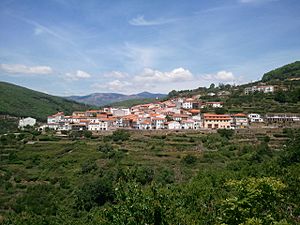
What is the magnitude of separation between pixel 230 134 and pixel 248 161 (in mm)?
14346

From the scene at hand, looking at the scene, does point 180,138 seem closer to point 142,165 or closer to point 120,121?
point 142,165

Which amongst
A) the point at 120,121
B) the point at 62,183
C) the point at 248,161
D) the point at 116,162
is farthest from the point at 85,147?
the point at 248,161

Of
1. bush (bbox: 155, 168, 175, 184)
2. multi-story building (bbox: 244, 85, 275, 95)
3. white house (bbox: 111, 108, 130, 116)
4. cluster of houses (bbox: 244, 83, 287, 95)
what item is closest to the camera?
bush (bbox: 155, 168, 175, 184)

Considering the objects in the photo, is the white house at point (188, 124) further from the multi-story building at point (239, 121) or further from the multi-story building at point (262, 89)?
the multi-story building at point (262, 89)

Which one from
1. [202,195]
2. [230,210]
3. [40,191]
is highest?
[230,210]

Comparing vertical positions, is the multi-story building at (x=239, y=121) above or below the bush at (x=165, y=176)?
above

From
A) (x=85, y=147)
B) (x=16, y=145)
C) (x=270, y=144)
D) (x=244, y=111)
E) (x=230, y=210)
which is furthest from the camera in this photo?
(x=244, y=111)

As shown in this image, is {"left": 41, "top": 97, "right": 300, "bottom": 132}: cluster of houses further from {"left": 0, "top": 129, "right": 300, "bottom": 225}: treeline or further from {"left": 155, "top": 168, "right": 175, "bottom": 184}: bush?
{"left": 155, "top": 168, "right": 175, "bottom": 184}: bush

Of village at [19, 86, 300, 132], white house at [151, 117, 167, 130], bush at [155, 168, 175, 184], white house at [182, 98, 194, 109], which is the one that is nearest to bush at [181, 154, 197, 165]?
bush at [155, 168, 175, 184]

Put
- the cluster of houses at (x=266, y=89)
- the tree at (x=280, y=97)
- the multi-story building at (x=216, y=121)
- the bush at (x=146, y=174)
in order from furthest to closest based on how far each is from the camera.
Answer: the cluster of houses at (x=266, y=89)
the tree at (x=280, y=97)
the multi-story building at (x=216, y=121)
the bush at (x=146, y=174)

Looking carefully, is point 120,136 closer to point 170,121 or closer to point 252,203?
point 170,121

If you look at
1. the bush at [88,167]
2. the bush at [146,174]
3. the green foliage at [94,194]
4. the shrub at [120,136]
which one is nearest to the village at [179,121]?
the shrub at [120,136]

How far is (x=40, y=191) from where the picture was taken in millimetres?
36000

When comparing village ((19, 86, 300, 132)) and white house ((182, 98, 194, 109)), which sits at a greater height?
white house ((182, 98, 194, 109))
